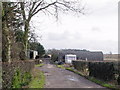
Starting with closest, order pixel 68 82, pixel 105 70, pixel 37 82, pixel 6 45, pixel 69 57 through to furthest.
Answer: pixel 6 45 → pixel 37 82 → pixel 68 82 → pixel 105 70 → pixel 69 57

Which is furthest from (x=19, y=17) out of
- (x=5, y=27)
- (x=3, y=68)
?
(x=3, y=68)

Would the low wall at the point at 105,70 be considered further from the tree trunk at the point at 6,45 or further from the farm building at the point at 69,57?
the farm building at the point at 69,57

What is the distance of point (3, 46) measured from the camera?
14.1 m

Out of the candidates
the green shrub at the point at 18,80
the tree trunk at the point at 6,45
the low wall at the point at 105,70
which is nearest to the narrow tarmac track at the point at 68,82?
the low wall at the point at 105,70

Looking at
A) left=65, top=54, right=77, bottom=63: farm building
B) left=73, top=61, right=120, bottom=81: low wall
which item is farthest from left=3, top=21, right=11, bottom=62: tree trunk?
left=65, top=54, right=77, bottom=63: farm building

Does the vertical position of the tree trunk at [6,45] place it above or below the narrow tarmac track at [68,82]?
above

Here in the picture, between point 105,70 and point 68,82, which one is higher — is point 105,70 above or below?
above

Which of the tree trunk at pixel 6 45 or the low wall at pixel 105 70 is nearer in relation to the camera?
the tree trunk at pixel 6 45

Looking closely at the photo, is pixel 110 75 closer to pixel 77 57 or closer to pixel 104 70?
A: pixel 104 70

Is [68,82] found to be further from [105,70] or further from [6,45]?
[6,45]

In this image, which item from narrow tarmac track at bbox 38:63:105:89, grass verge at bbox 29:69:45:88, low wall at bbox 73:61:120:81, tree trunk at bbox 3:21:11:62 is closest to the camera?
tree trunk at bbox 3:21:11:62

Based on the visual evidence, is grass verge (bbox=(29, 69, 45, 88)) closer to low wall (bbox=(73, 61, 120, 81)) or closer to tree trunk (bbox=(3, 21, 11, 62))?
tree trunk (bbox=(3, 21, 11, 62))

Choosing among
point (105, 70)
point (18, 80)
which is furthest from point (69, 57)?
point (18, 80)

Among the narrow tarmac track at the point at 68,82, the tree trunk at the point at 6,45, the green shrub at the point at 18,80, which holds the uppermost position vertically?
the tree trunk at the point at 6,45
